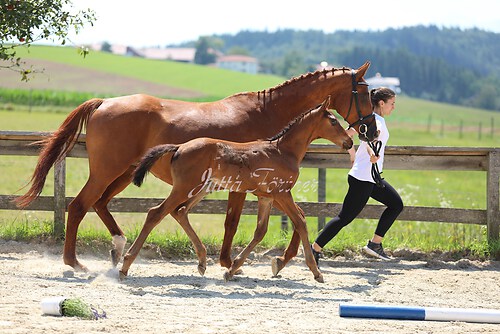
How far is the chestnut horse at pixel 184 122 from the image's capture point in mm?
7211

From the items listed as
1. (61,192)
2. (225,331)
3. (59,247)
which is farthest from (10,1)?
(225,331)

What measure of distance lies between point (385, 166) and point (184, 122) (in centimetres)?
262

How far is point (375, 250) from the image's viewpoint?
7926 mm

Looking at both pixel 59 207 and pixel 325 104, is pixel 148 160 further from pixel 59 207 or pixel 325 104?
pixel 59 207

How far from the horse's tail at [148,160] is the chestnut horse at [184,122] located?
1.79 feet

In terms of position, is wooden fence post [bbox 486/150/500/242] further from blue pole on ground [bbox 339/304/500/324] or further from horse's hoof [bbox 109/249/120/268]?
horse's hoof [bbox 109/249/120/268]

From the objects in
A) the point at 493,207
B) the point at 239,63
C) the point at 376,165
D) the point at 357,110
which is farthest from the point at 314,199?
the point at 239,63

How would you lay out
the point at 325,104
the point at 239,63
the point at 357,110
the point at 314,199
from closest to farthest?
the point at 325,104 < the point at 357,110 < the point at 314,199 < the point at 239,63

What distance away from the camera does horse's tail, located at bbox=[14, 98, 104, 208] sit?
7457mm

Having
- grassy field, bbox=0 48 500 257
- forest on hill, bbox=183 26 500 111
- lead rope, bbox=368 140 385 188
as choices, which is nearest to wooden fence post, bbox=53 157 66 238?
grassy field, bbox=0 48 500 257

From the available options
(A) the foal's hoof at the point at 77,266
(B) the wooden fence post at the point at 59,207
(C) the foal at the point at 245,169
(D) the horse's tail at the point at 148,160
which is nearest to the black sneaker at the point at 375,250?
(C) the foal at the point at 245,169

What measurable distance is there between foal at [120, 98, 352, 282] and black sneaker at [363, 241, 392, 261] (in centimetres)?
130

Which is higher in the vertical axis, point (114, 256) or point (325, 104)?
point (325, 104)

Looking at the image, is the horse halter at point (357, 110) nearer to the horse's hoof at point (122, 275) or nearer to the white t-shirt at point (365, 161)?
the white t-shirt at point (365, 161)
